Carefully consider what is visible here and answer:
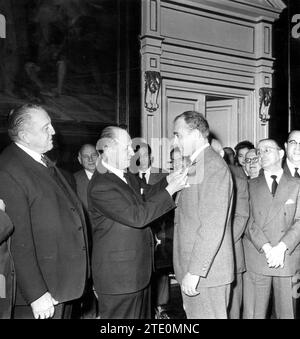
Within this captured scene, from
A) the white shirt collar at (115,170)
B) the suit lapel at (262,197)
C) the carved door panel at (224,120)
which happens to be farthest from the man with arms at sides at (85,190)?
the carved door panel at (224,120)

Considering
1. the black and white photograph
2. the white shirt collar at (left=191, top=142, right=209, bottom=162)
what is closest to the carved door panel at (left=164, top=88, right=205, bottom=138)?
the black and white photograph

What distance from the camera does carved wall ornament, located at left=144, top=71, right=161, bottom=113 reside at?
19.6ft

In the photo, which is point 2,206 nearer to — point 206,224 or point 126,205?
point 126,205

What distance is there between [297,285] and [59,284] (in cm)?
200

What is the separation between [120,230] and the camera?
2631 millimetres

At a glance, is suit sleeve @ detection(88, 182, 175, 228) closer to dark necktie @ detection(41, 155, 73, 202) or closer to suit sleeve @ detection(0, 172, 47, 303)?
dark necktie @ detection(41, 155, 73, 202)

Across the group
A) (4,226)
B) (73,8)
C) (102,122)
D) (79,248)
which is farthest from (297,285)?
(73,8)

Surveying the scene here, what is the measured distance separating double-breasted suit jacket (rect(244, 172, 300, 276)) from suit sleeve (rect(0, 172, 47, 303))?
6.09 ft

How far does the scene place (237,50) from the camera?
22.8 ft

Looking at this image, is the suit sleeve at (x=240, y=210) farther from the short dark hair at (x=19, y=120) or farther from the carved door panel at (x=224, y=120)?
the carved door panel at (x=224, y=120)

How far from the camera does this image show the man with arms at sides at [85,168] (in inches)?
186

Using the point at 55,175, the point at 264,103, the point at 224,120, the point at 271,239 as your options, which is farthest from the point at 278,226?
the point at 224,120

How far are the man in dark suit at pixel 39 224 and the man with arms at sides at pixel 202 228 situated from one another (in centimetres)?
63
